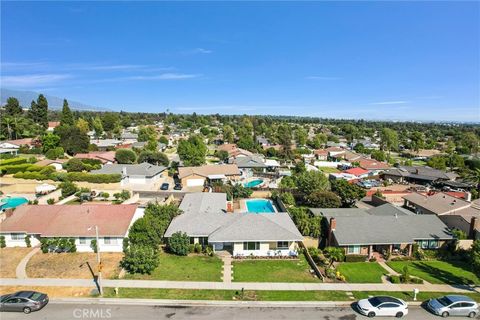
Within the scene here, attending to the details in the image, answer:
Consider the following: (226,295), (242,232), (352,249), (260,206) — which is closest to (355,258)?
(352,249)

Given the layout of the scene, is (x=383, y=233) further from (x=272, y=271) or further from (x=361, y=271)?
(x=272, y=271)

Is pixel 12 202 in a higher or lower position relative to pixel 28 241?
higher

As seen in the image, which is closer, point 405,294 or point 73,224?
point 405,294

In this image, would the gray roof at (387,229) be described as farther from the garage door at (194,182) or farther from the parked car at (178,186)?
the garage door at (194,182)

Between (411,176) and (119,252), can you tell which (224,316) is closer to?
(119,252)

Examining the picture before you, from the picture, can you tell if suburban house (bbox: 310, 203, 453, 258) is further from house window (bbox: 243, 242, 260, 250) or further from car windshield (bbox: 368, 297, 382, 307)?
car windshield (bbox: 368, 297, 382, 307)

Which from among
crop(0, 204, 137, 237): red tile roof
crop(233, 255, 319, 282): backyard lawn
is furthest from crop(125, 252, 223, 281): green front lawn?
crop(0, 204, 137, 237): red tile roof
